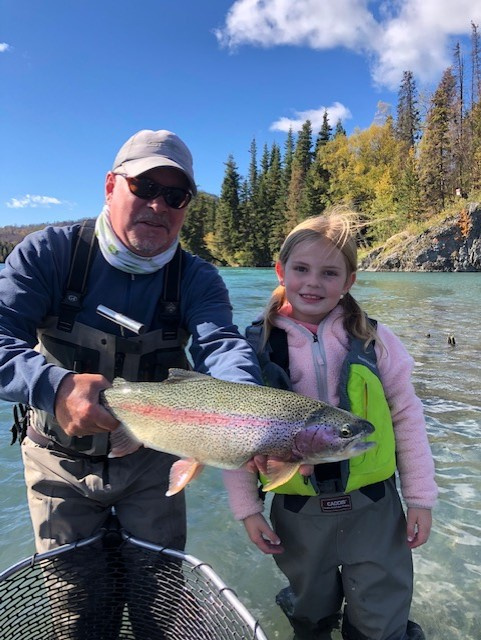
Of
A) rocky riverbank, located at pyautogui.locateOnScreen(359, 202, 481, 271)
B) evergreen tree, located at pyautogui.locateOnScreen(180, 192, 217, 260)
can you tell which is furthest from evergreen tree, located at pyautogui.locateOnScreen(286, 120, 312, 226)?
rocky riverbank, located at pyautogui.locateOnScreen(359, 202, 481, 271)

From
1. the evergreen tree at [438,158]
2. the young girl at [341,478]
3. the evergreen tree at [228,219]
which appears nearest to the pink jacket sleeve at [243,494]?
the young girl at [341,478]

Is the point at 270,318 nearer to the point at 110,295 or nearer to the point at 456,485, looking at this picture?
the point at 110,295

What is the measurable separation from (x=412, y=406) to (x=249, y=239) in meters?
67.4

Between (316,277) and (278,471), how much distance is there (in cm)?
108

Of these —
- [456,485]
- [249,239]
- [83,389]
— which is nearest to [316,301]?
[83,389]

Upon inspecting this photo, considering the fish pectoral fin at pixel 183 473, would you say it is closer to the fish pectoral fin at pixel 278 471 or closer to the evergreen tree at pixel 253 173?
the fish pectoral fin at pixel 278 471

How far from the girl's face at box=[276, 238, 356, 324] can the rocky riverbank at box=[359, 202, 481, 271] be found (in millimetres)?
42001

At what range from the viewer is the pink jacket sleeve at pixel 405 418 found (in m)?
2.49

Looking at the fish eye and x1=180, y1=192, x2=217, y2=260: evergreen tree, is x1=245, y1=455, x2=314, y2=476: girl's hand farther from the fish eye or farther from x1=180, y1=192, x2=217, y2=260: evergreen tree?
x1=180, y1=192, x2=217, y2=260: evergreen tree

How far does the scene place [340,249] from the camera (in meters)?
2.62

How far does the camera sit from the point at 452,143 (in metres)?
49.8

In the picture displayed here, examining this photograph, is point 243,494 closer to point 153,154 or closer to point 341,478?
point 341,478

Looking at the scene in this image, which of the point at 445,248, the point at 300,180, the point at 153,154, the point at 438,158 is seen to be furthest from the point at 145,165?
the point at 300,180

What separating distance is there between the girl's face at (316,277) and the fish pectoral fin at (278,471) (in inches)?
36.4
